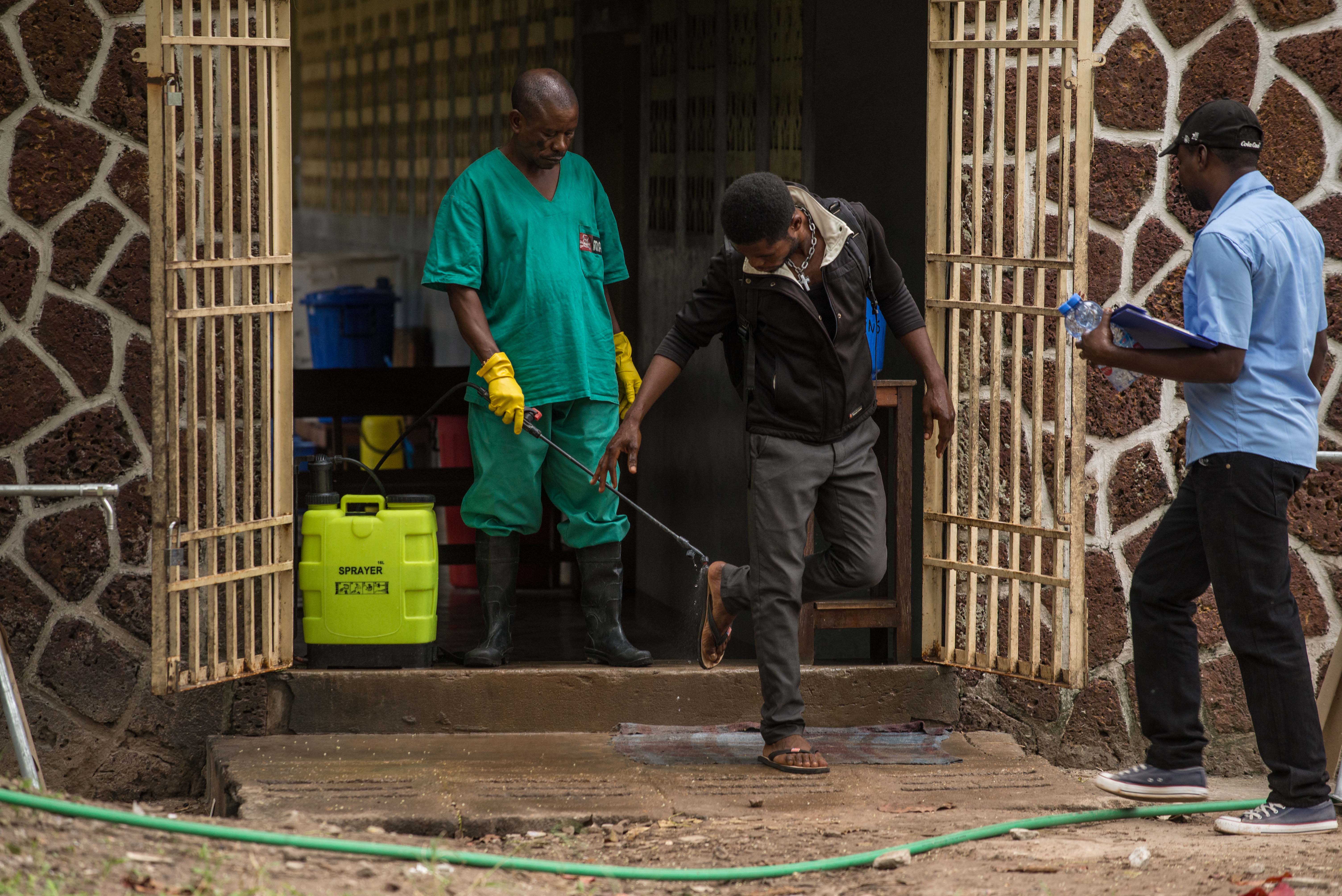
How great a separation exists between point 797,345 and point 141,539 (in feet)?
8.72

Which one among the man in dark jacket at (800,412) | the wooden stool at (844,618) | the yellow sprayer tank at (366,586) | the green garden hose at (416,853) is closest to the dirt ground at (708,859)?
the green garden hose at (416,853)

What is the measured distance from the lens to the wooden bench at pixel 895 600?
6.04 metres

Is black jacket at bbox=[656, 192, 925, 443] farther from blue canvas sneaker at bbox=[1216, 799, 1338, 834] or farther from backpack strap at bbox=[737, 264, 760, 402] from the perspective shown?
blue canvas sneaker at bbox=[1216, 799, 1338, 834]

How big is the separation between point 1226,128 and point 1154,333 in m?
0.69

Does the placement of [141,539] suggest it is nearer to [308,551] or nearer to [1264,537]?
[308,551]

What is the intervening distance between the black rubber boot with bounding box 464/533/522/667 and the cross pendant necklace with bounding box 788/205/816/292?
5.36 feet

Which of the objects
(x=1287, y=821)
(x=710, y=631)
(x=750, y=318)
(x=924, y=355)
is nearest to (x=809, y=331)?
(x=750, y=318)

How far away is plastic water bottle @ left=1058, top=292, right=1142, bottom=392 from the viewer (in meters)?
4.52

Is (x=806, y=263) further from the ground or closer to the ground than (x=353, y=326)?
further from the ground

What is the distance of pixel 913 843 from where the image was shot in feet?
14.6

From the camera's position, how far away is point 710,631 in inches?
217

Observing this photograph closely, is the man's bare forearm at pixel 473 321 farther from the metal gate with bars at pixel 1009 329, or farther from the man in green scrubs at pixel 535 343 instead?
the metal gate with bars at pixel 1009 329

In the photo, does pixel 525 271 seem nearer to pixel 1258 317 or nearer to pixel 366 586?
pixel 366 586

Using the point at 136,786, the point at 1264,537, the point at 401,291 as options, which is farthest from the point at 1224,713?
the point at 401,291
